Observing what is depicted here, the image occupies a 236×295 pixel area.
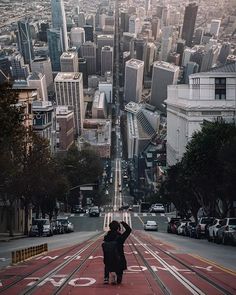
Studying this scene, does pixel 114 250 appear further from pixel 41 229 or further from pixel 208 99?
pixel 208 99

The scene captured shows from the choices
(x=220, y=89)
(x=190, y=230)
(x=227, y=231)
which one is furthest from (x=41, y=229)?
(x=220, y=89)

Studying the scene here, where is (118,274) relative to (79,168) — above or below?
below

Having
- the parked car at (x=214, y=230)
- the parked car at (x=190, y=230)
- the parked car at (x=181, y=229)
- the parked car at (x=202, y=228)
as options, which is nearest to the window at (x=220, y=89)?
the parked car at (x=181, y=229)

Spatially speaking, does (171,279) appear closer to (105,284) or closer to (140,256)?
(105,284)

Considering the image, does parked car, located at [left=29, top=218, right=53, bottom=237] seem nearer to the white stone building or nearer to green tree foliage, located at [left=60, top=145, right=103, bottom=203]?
the white stone building

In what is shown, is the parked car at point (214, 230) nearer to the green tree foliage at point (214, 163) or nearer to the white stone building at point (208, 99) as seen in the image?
the green tree foliage at point (214, 163)

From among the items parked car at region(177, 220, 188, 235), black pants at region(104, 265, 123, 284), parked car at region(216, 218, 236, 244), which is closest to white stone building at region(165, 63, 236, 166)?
parked car at region(177, 220, 188, 235)

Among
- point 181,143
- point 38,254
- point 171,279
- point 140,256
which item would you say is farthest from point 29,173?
point 181,143
